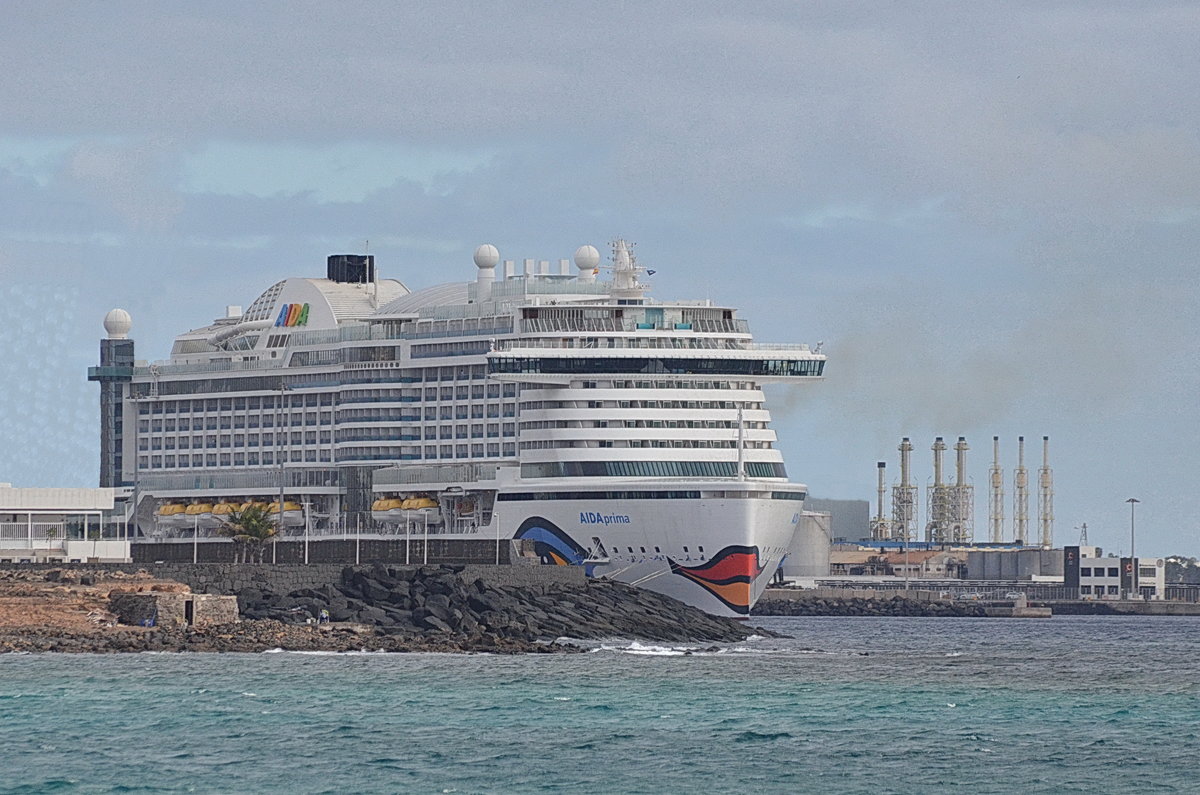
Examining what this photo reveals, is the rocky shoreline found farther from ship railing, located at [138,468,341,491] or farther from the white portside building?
ship railing, located at [138,468,341,491]

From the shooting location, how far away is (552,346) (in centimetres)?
10119

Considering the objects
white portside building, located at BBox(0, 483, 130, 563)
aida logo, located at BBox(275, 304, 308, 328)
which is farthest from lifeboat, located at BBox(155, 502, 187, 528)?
aida logo, located at BBox(275, 304, 308, 328)

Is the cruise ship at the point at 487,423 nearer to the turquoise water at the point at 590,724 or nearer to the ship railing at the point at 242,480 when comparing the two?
the ship railing at the point at 242,480

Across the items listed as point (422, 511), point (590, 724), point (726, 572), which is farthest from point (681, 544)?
point (590, 724)

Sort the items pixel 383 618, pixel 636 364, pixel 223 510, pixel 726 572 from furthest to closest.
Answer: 1. pixel 223 510
2. pixel 636 364
3. pixel 726 572
4. pixel 383 618

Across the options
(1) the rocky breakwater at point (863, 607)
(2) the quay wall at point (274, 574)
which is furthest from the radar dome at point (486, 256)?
(1) the rocky breakwater at point (863, 607)

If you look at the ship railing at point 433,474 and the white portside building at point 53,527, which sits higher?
the ship railing at point 433,474

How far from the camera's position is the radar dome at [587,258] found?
10912cm

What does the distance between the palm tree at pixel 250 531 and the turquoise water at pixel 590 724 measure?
2698 cm

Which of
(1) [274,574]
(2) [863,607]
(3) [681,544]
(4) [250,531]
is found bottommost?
(2) [863,607]

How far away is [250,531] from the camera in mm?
104062

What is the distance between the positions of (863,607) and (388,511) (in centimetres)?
5717

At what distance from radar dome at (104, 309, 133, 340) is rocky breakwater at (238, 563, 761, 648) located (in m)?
39.5

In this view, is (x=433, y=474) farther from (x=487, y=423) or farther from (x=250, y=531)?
(x=250, y=531)
